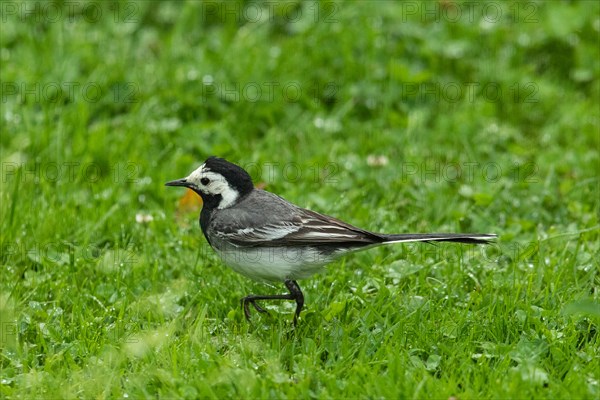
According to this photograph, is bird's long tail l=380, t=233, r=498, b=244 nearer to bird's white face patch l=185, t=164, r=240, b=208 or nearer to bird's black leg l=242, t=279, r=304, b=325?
bird's black leg l=242, t=279, r=304, b=325

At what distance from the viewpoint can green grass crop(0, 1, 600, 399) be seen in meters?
5.14

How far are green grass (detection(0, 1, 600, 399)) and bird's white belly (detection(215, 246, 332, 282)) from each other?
297mm

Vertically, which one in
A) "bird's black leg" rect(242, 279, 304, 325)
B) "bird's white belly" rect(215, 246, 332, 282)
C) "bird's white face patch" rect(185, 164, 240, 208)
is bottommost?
"bird's black leg" rect(242, 279, 304, 325)

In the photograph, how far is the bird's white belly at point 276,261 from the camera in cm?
561

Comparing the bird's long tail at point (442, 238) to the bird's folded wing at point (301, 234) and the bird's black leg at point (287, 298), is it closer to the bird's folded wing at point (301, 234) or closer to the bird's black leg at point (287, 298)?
the bird's folded wing at point (301, 234)

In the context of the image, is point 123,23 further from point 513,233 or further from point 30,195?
point 513,233

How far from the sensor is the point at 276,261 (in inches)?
222

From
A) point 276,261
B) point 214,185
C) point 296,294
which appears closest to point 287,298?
point 296,294

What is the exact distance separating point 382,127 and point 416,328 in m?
3.36

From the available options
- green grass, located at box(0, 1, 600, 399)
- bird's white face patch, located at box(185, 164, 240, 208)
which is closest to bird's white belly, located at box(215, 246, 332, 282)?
green grass, located at box(0, 1, 600, 399)

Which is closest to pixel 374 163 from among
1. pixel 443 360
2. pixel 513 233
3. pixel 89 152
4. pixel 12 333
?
pixel 513 233

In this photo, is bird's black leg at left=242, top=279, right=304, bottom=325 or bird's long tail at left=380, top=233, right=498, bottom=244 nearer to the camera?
bird's long tail at left=380, top=233, right=498, bottom=244

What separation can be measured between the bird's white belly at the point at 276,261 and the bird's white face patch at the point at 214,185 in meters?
0.40

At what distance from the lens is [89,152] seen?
770 cm
